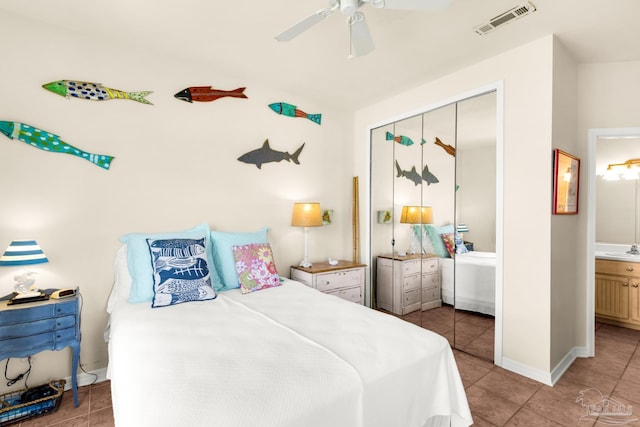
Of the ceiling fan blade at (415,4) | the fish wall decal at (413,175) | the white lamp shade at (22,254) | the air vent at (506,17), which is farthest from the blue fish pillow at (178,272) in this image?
the air vent at (506,17)

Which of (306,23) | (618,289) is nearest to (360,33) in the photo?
(306,23)

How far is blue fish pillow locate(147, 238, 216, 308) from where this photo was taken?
214 cm

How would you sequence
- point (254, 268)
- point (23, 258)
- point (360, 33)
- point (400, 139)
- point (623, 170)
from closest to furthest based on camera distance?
1. point (360, 33)
2. point (23, 258)
3. point (254, 268)
4. point (400, 139)
5. point (623, 170)

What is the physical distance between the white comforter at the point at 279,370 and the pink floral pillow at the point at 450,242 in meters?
1.45

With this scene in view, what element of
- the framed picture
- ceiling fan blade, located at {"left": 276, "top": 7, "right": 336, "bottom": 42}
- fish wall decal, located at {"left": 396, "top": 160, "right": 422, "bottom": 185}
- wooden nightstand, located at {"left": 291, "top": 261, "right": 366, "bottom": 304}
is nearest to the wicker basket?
wooden nightstand, located at {"left": 291, "top": 261, "right": 366, "bottom": 304}

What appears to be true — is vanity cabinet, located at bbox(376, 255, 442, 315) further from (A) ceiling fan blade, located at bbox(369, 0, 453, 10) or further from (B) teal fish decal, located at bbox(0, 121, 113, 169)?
(B) teal fish decal, located at bbox(0, 121, 113, 169)

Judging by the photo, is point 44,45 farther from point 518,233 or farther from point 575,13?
point 518,233

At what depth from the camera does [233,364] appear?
51.3 inches

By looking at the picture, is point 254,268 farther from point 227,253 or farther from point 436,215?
point 436,215

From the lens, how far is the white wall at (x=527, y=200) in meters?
2.38

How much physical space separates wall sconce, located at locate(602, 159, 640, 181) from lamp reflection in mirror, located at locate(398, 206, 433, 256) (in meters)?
2.69

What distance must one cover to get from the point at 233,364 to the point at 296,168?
2.60 meters

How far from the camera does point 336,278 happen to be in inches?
134

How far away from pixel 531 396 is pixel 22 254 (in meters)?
3.62
